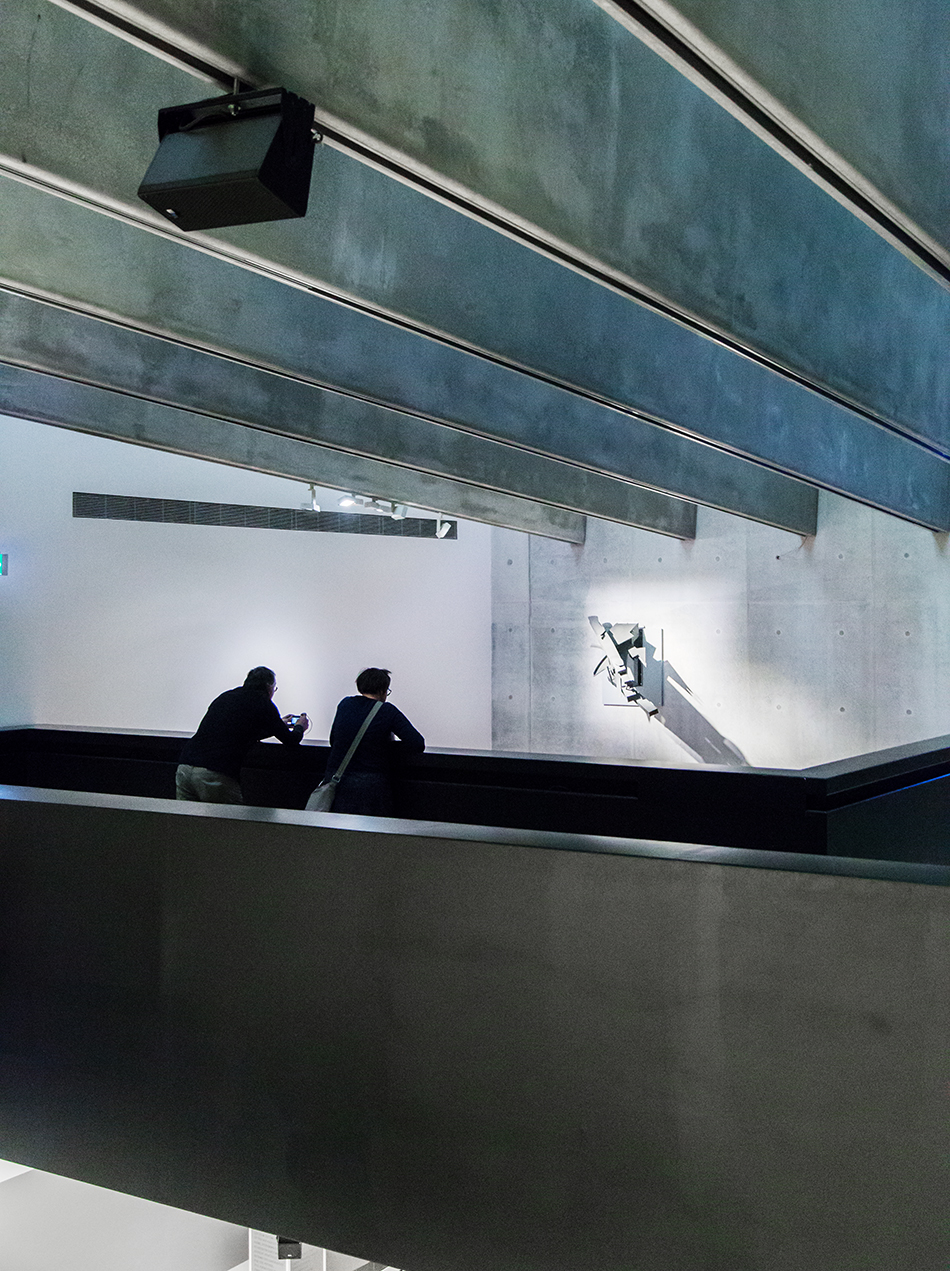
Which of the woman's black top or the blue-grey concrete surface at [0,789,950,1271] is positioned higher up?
the woman's black top

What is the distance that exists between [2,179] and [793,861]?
4.49 m

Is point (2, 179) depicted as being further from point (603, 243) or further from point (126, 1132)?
point (126, 1132)

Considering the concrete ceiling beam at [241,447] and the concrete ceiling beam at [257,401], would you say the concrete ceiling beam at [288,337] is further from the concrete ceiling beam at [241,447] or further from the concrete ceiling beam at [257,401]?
the concrete ceiling beam at [241,447]

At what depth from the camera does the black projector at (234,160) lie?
2936mm

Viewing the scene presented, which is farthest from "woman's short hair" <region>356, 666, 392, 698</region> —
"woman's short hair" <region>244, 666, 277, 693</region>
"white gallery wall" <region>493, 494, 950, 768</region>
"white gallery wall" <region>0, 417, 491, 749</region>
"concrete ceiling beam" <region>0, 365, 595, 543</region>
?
"white gallery wall" <region>493, 494, 950, 768</region>

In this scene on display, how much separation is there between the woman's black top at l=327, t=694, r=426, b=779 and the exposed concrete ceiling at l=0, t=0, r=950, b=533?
6.13ft

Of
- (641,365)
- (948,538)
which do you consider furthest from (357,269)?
(948,538)

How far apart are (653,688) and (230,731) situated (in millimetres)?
7227

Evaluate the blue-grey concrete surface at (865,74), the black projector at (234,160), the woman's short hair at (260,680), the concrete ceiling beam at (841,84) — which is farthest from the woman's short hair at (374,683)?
the blue-grey concrete surface at (865,74)

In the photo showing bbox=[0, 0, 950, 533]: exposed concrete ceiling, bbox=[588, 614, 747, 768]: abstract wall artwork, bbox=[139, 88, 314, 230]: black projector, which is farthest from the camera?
bbox=[588, 614, 747, 768]: abstract wall artwork

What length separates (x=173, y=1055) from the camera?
303 cm

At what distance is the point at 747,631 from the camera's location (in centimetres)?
1134

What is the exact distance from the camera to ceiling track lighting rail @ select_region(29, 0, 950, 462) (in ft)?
9.08

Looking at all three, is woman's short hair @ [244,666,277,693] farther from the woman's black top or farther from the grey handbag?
the grey handbag
